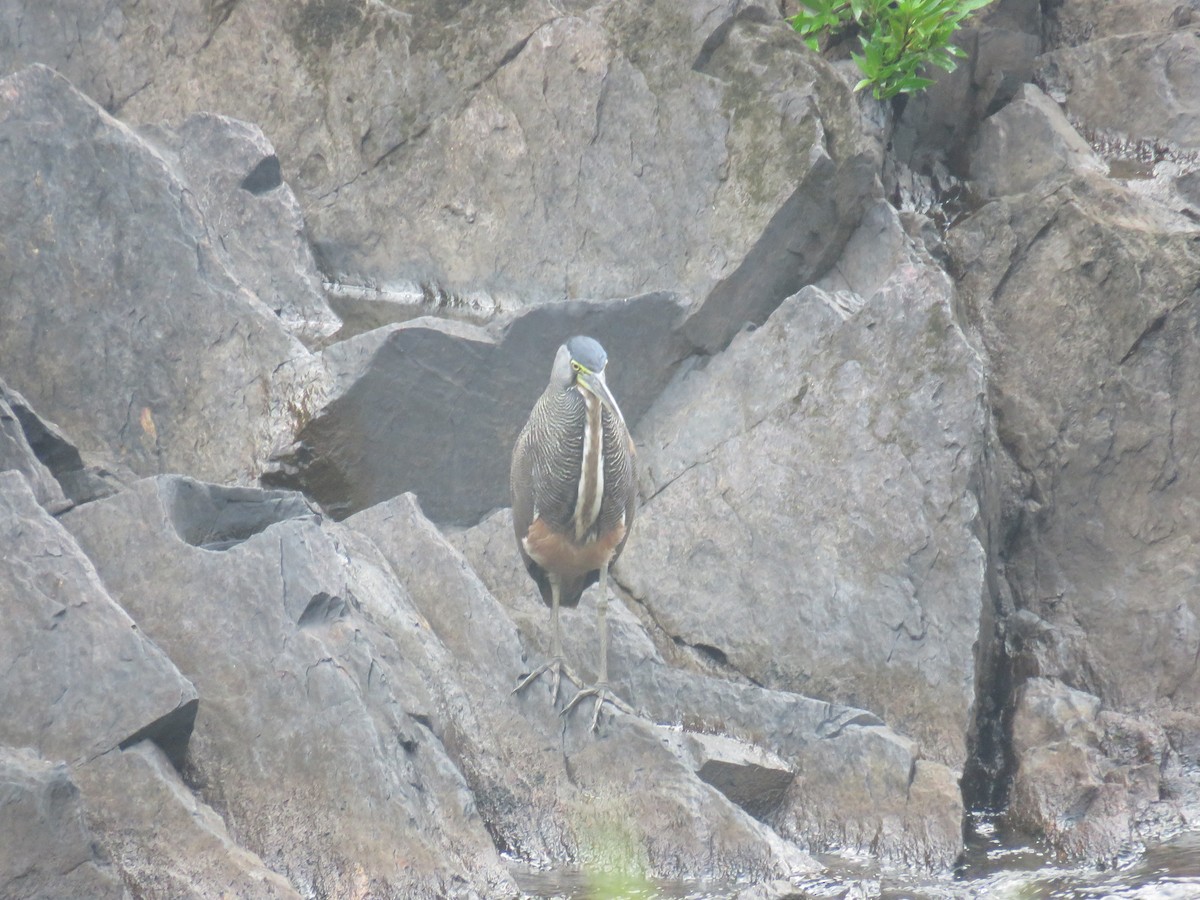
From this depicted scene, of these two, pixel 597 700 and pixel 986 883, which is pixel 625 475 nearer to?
pixel 597 700

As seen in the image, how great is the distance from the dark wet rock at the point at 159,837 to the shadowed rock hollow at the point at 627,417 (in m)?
0.01

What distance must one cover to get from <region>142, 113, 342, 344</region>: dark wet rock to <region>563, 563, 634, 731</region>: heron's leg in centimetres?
259

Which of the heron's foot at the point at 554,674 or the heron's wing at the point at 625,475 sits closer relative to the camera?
the heron's foot at the point at 554,674

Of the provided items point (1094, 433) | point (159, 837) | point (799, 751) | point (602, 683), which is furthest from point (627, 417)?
point (159, 837)

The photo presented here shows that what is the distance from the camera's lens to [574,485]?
6.16 metres

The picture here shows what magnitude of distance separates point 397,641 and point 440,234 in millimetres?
3461

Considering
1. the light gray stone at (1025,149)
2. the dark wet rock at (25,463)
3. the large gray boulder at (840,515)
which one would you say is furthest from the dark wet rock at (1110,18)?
the dark wet rock at (25,463)

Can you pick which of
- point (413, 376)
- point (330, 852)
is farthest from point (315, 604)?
point (413, 376)

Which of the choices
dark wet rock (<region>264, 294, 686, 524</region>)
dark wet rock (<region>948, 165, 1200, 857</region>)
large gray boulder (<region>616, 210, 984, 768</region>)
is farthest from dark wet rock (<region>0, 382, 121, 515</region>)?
dark wet rock (<region>948, 165, 1200, 857</region>)

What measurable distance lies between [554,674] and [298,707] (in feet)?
4.27

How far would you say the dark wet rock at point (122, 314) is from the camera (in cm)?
699

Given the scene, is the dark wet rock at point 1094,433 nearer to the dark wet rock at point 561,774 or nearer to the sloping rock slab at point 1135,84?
the sloping rock slab at point 1135,84

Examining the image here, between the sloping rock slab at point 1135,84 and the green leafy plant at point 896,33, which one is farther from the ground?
the sloping rock slab at point 1135,84

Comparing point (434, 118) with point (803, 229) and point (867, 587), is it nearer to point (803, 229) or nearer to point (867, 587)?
point (803, 229)
